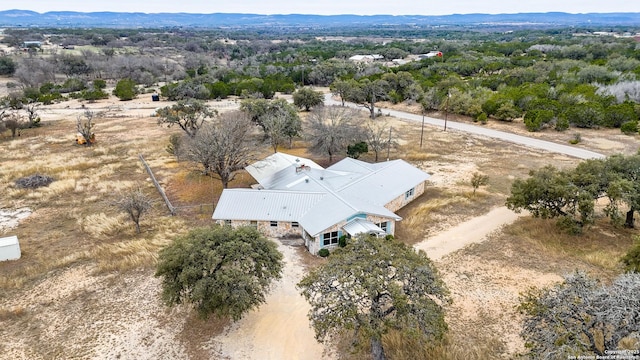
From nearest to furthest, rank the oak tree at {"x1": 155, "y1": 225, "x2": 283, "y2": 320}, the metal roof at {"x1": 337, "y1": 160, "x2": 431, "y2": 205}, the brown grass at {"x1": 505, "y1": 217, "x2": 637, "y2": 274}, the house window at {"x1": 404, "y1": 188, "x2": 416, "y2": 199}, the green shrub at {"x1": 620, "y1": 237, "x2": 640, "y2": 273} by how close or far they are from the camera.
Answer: the oak tree at {"x1": 155, "y1": 225, "x2": 283, "y2": 320} → the green shrub at {"x1": 620, "y1": 237, "x2": 640, "y2": 273} → the brown grass at {"x1": 505, "y1": 217, "x2": 637, "y2": 274} → the metal roof at {"x1": 337, "y1": 160, "x2": 431, "y2": 205} → the house window at {"x1": 404, "y1": 188, "x2": 416, "y2": 199}

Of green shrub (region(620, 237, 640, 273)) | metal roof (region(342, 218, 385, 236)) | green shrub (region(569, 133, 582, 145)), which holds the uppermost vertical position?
green shrub (region(620, 237, 640, 273))

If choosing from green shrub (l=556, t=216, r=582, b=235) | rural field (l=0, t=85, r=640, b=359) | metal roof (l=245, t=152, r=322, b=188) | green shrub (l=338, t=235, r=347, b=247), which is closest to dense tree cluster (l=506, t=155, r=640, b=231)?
green shrub (l=556, t=216, r=582, b=235)

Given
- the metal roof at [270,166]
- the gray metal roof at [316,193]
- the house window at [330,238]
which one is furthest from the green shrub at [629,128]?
the house window at [330,238]

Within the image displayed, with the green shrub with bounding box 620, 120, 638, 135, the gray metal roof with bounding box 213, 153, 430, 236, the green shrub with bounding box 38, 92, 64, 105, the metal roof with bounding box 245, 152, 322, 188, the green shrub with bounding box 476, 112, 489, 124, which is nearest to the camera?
the gray metal roof with bounding box 213, 153, 430, 236

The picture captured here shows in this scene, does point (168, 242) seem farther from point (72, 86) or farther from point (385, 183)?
point (72, 86)

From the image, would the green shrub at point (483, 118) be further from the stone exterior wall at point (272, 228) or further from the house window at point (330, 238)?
the house window at point (330, 238)

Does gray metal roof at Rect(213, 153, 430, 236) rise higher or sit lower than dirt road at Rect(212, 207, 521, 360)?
higher

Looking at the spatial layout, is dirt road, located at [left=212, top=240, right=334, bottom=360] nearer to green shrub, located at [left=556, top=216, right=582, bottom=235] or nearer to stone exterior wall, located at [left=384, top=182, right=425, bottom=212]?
stone exterior wall, located at [left=384, top=182, right=425, bottom=212]

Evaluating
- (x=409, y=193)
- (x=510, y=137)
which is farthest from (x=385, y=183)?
(x=510, y=137)
